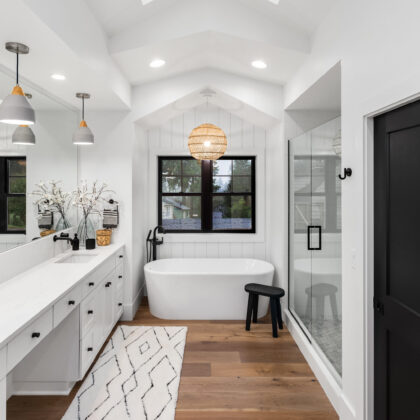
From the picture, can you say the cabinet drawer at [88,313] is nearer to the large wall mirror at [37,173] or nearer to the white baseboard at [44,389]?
the white baseboard at [44,389]

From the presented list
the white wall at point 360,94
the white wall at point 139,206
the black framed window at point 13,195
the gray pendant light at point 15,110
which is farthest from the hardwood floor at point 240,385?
the gray pendant light at point 15,110

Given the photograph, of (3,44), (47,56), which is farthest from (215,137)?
(3,44)

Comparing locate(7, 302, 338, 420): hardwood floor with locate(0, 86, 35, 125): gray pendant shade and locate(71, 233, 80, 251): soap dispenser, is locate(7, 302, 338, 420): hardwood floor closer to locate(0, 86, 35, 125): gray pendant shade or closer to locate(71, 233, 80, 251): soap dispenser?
locate(71, 233, 80, 251): soap dispenser

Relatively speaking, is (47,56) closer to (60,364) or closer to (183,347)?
(60,364)

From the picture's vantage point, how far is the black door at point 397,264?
152 centimetres

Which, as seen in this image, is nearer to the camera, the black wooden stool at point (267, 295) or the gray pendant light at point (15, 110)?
the gray pendant light at point (15, 110)

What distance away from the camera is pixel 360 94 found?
1.91 m

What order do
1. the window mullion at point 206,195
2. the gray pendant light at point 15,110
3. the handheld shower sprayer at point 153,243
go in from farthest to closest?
the window mullion at point 206,195 < the handheld shower sprayer at point 153,243 < the gray pendant light at point 15,110

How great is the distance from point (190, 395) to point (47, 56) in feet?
8.51

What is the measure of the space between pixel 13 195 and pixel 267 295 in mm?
2509

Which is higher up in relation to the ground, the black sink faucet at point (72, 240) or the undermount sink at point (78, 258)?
the black sink faucet at point (72, 240)

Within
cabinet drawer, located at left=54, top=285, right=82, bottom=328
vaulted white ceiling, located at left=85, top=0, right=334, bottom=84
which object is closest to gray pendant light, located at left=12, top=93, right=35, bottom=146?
vaulted white ceiling, located at left=85, top=0, right=334, bottom=84

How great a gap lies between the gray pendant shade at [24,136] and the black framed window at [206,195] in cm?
214

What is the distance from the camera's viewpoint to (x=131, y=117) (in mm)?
3803
